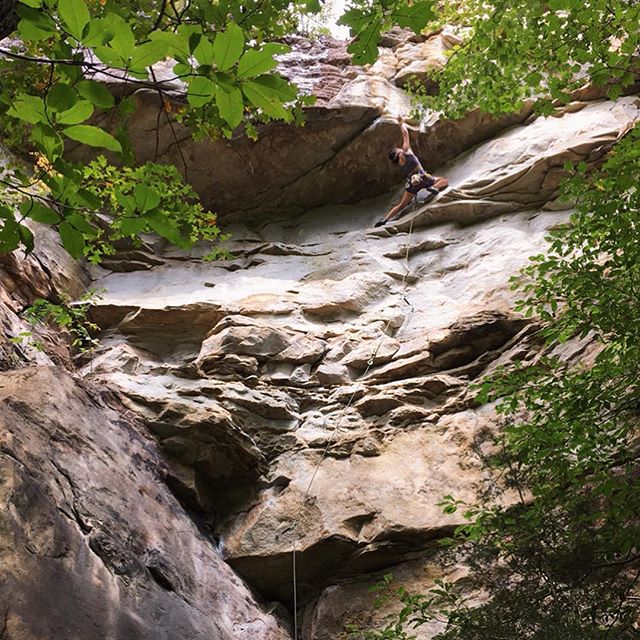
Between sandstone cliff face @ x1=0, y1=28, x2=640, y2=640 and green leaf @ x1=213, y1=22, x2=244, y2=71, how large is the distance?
258 cm

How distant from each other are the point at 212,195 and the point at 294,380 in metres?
7.30

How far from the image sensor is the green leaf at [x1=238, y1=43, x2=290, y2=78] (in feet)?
4.86

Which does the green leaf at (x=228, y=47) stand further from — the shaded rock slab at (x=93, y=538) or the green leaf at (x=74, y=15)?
the shaded rock slab at (x=93, y=538)

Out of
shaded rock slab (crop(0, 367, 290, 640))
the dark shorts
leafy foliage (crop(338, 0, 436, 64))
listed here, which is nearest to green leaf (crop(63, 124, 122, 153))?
leafy foliage (crop(338, 0, 436, 64))

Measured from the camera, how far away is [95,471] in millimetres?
5391

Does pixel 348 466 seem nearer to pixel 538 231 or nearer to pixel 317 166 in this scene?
pixel 538 231

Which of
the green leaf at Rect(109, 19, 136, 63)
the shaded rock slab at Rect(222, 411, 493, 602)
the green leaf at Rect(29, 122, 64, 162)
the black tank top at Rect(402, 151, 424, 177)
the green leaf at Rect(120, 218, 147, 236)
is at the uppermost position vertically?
the green leaf at Rect(109, 19, 136, 63)

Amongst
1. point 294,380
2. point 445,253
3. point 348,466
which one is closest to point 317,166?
point 445,253

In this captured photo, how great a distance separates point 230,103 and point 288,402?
6.59 metres

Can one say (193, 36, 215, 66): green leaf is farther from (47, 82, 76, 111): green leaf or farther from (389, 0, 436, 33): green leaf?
(389, 0, 436, 33): green leaf

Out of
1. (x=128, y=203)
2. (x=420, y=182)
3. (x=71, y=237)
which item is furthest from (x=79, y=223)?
(x=420, y=182)

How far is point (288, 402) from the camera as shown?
26.1 ft

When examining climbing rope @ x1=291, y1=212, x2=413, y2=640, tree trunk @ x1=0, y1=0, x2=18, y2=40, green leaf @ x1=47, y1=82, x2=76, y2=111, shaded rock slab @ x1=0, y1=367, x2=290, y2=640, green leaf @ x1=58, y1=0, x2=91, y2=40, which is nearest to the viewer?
green leaf @ x1=58, y1=0, x2=91, y2=40

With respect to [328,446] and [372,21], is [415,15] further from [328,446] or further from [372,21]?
[328,446]
